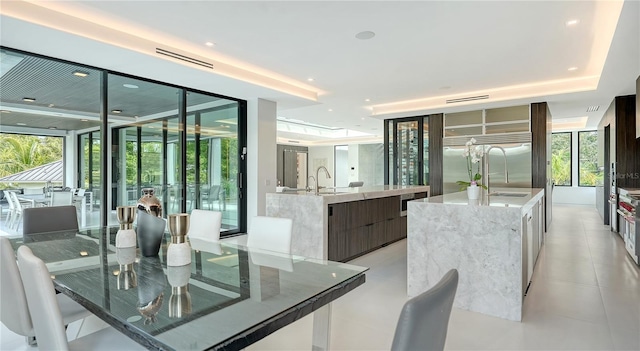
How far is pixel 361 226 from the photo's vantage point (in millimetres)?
4715

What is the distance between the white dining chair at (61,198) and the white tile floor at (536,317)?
252 centimetres

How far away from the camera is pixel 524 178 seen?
22.4 feet

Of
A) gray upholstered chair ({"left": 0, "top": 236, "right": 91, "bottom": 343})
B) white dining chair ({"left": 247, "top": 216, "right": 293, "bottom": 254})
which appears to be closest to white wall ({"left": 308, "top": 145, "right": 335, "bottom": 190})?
white dining chair ({"left": 247, "top": 216, "right": 293, "bottom": 254})

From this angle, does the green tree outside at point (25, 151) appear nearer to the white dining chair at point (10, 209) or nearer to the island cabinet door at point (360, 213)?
the white dining chair at point (10, 209)

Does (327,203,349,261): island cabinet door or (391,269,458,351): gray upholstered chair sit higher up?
(391,269,458,351): gray upholstered chair

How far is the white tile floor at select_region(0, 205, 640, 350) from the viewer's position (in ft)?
7.63

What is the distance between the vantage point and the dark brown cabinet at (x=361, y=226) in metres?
4.22

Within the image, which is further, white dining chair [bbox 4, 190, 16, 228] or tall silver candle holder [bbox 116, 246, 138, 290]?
white dining chair [bbox 4, 190, 16, 228]

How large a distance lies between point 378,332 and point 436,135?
20.2 feet

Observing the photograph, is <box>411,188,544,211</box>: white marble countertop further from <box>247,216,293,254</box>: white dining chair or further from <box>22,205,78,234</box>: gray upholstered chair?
<box>22,205,78,234</box>: gray upholstered chair

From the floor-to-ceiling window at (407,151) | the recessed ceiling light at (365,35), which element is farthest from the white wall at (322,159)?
the recessed ceiling light at (365,35)

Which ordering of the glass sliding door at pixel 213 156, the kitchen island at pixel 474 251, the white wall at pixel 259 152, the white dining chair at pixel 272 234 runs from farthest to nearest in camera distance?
the white wall at pixel 259 152 → the glass sliding door at pixel 213 156 → the kitchen island at pixel 474 251 → the white dining chair at pixel 272 234

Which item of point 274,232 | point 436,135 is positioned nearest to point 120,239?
point 274,232

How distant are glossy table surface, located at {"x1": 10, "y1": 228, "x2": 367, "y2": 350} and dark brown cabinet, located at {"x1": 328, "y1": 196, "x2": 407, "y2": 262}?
79.4 inches
